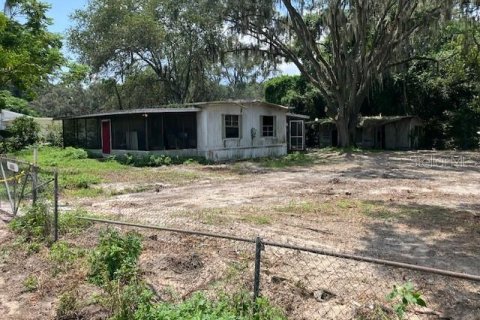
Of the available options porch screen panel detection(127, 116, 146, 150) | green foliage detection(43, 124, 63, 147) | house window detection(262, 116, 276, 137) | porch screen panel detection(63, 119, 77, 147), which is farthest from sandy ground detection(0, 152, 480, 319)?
green foliage detection(43, 124, 63, 147)

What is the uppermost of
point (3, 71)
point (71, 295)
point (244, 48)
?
point (244, 48)

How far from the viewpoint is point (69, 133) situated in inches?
1114

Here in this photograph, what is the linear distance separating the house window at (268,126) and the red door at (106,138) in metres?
8.06

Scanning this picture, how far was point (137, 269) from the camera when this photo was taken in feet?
17.4

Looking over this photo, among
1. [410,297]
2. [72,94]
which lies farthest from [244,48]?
[72,94]

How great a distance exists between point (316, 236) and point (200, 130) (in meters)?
14.8

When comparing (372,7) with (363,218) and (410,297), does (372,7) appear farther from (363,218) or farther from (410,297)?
(410,297)

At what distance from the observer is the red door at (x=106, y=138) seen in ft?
79.6

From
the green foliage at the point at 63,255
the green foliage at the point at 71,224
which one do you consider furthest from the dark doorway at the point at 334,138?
the green foliage at the point at 63,255

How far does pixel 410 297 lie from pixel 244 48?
25.6 metres

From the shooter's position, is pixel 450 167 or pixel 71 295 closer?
pixel 71 295

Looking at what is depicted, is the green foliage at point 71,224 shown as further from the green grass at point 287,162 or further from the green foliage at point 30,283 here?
the green grass at point 287,162

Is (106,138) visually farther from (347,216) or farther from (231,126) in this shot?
(347,216)

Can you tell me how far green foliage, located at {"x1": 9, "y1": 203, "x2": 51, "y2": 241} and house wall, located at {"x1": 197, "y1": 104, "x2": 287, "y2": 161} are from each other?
13535 mm
